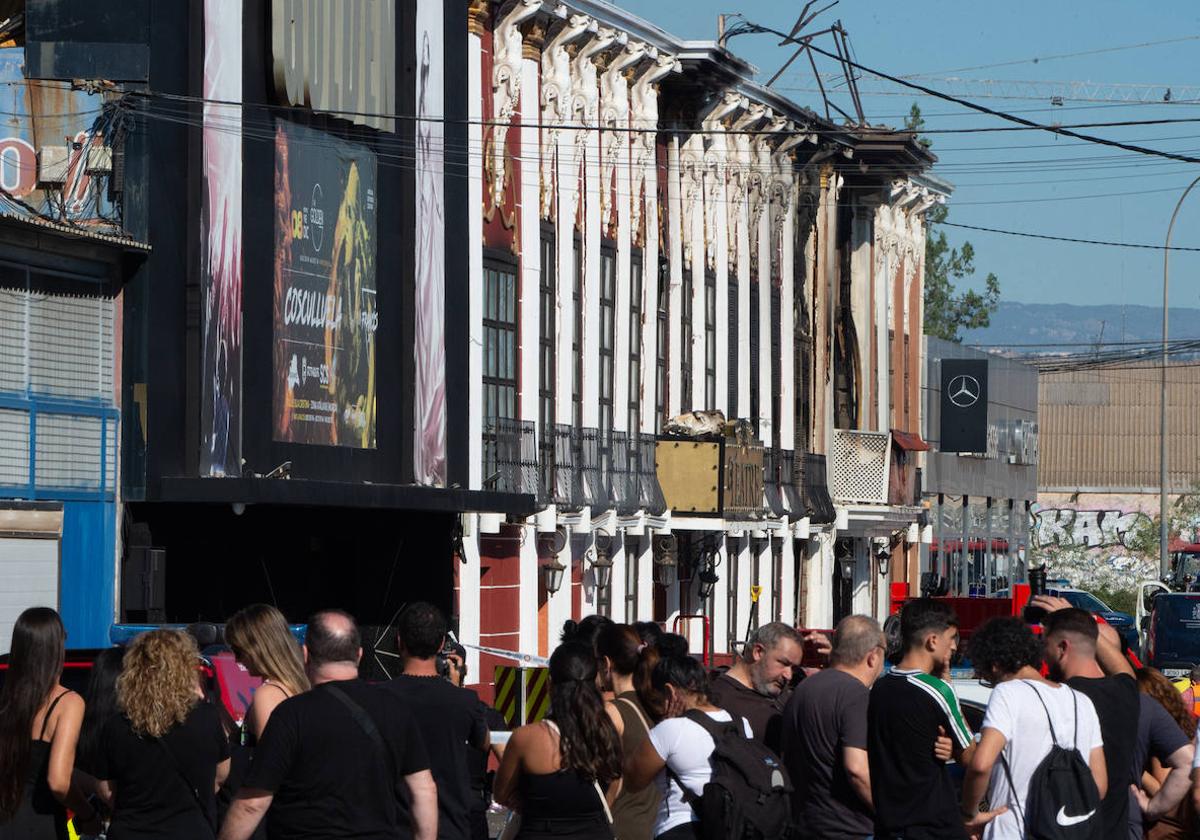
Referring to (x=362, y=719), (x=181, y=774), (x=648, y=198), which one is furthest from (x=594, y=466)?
(x=362, y=719)

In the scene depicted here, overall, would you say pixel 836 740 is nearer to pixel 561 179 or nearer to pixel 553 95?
pixel 553 95

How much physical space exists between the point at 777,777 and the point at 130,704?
9.63 feet

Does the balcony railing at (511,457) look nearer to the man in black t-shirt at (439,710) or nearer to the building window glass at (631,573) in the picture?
the building window glass at (631,573)

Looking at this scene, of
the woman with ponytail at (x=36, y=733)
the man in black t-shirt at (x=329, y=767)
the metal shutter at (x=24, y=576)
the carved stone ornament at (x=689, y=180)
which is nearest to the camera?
the man in black t-shirt at (x=329, y=767)

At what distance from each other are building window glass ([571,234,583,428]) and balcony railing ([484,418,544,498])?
2.37 meters

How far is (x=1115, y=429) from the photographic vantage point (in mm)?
114875

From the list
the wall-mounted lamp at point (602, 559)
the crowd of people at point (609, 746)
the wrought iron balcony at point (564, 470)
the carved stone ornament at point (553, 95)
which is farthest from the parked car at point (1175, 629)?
the crowd of people at point (609, 746)

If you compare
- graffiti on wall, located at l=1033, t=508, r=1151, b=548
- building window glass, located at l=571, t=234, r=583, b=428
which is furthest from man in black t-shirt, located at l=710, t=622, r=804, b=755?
graffiti on wall, located at l=1033, t=508, r=1151, b=548

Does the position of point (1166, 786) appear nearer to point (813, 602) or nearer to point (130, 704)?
point (130, 704)

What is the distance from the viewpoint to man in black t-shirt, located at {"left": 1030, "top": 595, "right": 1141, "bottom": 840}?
33.5 ft

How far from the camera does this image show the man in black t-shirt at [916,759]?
32.2 ft

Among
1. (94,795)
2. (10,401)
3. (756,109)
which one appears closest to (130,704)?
(94,795)

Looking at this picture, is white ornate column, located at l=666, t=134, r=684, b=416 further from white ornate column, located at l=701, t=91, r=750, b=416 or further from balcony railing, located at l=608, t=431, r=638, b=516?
balcony railing, located at l=608, t=431, r=638, b=516

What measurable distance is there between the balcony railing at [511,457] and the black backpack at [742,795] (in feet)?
66.6
